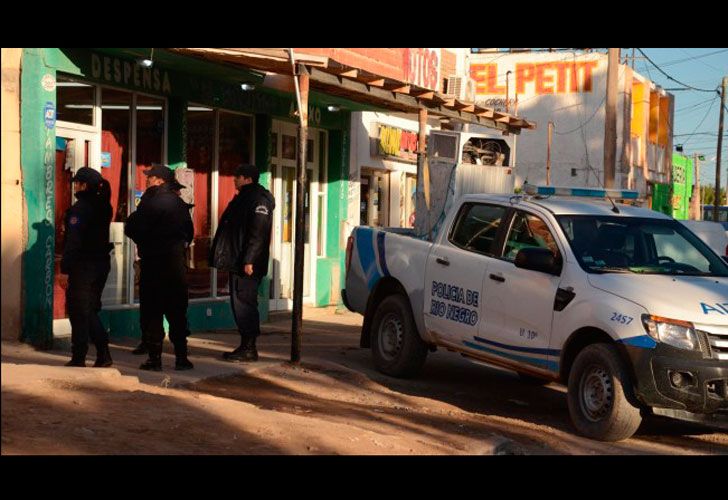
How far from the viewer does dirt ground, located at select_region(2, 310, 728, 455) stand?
7008mm

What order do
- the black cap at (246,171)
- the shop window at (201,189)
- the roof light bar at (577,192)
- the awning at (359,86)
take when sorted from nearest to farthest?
the roof light bar at (577,192) → the black cap at (246,171) → the awning at (359,86) → the shop window at (201,189)

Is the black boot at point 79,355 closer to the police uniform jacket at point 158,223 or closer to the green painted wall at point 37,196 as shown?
the police uniform jacket at point 158,223

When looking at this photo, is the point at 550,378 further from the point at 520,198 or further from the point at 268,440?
the point at 268,440

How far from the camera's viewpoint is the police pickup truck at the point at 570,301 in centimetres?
872

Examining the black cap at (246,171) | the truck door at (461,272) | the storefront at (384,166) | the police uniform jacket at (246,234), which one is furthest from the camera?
the storefront at (384,166)

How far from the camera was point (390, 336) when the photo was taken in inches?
473

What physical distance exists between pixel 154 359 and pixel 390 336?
2.57 metres

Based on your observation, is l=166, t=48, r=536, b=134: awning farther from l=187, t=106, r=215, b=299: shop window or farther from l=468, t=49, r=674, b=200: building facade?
l=468, t=49, r=674, b=200: building facade

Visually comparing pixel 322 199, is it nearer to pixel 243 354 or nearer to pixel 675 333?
pixel 243 354

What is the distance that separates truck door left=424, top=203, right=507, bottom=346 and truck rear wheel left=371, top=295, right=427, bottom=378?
14.2 inches

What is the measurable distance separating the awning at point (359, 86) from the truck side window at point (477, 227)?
257 cm

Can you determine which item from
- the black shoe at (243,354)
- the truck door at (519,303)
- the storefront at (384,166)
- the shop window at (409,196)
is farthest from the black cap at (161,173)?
the shop window at (409,196)
